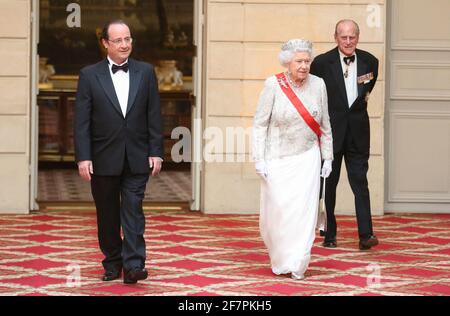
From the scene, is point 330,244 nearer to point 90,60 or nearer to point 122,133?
point 122,133

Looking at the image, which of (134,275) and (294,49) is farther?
(294,49)

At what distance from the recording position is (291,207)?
7953 millimetres

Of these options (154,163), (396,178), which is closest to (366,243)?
(154,163)

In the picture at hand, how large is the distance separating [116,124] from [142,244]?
812mm

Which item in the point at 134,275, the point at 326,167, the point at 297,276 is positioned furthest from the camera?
the point at 326,167

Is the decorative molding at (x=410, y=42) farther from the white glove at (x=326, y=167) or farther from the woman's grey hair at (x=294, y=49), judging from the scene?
the woman's grey hair at (x=294, y=49)

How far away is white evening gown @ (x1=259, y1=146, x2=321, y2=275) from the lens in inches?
313

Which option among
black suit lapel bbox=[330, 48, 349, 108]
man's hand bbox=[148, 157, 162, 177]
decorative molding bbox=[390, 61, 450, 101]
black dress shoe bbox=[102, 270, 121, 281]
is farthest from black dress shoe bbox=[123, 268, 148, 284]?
decorative molding bbox=[390, 61, 450, 101]

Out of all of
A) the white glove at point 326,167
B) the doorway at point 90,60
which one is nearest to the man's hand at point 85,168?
the white glove at point 326,167

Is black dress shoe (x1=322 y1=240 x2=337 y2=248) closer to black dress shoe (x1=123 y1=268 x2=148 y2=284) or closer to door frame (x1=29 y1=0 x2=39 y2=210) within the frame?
black dress shoe (x1=123 y1=268 x2=148 y2=284)

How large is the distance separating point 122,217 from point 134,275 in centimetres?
40

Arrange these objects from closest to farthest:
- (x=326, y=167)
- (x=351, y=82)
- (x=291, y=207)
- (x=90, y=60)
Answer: (x=291, y=207), (x=326, y=167), (x=351, y=82), (x=90, y=60)
